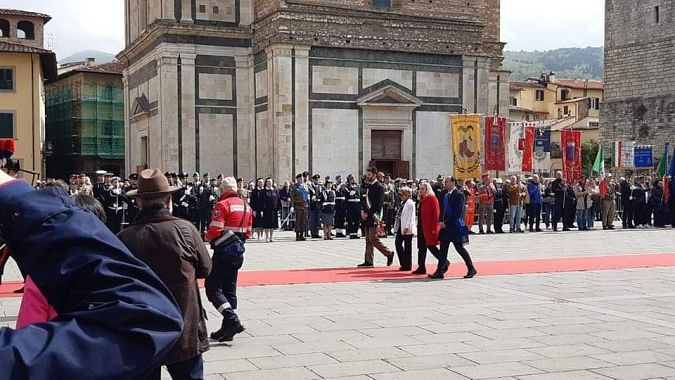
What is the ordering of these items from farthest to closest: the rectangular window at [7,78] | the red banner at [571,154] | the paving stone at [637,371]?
the rectangular window at [7,78] < the red banner at [571,154] < the paving stone at [637,371]

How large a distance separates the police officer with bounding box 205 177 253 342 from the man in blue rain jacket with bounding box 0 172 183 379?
6833 mm

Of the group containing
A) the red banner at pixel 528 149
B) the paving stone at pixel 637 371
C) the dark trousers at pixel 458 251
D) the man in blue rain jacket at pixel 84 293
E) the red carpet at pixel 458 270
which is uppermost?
the red banner at pixel 528 149

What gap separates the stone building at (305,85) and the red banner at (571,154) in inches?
235

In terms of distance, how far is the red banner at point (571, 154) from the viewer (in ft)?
98.5

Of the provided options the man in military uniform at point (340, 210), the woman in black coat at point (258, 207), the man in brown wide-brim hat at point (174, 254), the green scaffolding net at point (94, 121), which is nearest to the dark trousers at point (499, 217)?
the man in military uniform at point (340, 210)

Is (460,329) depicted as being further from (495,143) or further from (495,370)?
(495,143)

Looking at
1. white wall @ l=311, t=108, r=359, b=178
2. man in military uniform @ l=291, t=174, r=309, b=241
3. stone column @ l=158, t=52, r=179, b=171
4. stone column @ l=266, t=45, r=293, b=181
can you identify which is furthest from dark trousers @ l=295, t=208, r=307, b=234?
stone column @ l=158, t=52, r=179, b=171

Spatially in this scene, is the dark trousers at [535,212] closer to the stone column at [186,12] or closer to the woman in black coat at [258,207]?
the woman in black coat at [258,207]

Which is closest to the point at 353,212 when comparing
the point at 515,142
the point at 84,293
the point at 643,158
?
the point at 515,142

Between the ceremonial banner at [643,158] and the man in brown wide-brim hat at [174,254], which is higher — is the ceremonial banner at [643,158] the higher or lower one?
the higher one

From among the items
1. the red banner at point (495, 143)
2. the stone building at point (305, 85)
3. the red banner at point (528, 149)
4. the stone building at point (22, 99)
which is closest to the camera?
the red banner at point (495, 143)

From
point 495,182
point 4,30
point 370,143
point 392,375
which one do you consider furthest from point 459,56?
point 4,30

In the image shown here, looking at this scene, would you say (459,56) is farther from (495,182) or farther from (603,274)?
(603,274)

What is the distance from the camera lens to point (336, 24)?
32312mm
